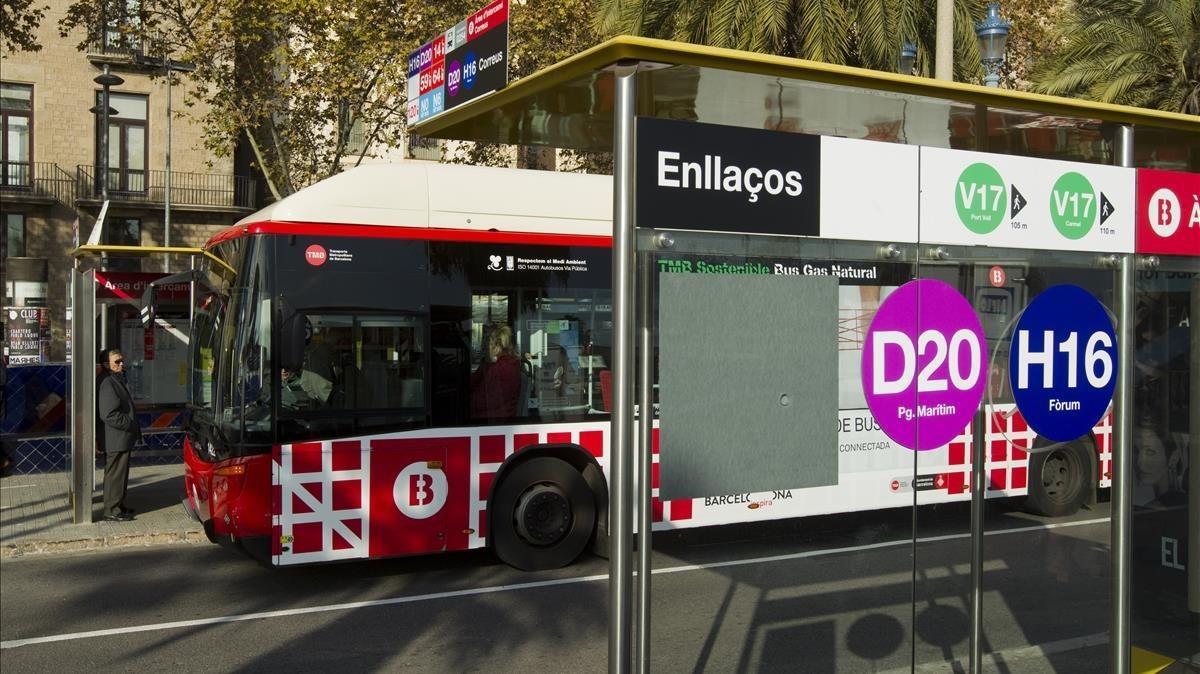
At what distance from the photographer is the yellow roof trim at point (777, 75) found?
12.0 feet

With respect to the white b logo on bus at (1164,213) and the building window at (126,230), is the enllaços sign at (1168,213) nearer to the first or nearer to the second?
the white b logo on bus at (1164,213)

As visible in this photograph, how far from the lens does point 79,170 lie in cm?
3866

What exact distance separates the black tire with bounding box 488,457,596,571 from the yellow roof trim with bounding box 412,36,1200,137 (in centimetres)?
517

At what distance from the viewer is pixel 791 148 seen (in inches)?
165

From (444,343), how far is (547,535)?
1861 millimetres

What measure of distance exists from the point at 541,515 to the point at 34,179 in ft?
114

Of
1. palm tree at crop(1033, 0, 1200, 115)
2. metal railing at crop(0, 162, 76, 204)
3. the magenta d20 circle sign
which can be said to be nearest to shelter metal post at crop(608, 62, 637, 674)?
the magenta d20 circle sign

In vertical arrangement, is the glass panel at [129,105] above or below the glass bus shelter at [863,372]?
above

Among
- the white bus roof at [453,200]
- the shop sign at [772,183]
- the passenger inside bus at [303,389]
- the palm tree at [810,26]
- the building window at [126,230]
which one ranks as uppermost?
the palm tree at [810,26]

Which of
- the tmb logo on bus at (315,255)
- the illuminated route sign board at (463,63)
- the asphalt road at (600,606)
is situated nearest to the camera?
the asphalt road at (600,606)

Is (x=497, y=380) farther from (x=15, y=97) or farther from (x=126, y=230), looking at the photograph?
(x=15, y=97)

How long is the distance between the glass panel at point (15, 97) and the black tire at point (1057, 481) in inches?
1557

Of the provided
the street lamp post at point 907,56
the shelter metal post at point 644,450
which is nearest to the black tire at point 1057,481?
the shelter metal post at point 644,450

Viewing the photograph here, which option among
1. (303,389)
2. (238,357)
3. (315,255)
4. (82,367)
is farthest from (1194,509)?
(82,367)
